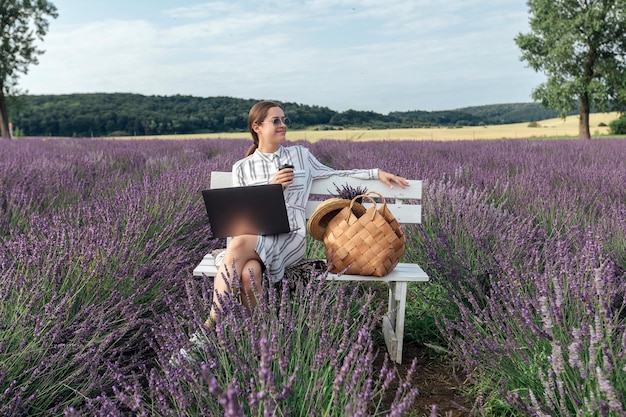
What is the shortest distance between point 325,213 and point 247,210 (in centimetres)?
37

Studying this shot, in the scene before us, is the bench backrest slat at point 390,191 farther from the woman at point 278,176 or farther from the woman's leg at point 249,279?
the woman's leg at point 249,279

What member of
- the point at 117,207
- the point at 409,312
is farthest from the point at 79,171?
the point at 409,312

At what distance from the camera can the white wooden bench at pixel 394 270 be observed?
2.39 meters

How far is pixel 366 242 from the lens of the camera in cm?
234

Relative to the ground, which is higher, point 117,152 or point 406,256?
point 117,152

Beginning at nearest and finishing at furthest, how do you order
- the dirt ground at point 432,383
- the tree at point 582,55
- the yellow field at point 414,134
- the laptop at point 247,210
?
the dirt ground at point 432,383 → the laptop at point 247,210 → the yellow field at point 414,134 → the tree at point 582,55

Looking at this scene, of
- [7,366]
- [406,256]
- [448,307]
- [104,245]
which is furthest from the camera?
[406,256]

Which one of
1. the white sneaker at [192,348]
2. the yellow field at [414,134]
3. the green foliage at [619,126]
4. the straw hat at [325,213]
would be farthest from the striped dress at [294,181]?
the green foliage at [619,126]

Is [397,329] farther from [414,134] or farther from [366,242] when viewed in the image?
[414,134]

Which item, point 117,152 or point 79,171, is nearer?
point 79,171

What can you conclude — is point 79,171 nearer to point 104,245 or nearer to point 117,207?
point 117,207

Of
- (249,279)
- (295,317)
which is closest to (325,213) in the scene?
(249,279)

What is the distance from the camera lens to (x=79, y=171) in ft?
18.9

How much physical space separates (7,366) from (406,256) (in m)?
2.41
